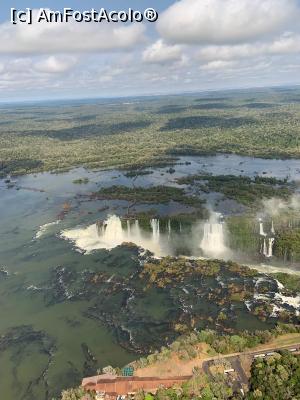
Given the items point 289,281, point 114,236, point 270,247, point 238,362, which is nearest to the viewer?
point 238,362

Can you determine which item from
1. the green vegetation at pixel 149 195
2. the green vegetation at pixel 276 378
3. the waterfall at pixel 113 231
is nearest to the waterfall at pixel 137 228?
the waterfall at pixel 113 231

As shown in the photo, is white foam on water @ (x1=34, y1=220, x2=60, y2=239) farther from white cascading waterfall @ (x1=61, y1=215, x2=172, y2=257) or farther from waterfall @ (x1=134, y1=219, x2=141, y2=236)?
waterfall @ (x1=134, y1=219, x2=141, y2=236)

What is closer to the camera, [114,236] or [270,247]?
[270,247]

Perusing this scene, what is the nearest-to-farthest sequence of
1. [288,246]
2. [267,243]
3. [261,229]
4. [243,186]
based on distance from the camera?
[288,246] → [267,243] → [261,229] → [243,186]

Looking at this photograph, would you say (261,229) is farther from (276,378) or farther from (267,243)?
(276,378)

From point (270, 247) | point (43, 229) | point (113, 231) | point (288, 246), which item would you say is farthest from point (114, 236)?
point (288, 246)

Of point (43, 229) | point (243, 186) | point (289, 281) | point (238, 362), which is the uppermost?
point (243, 186)
